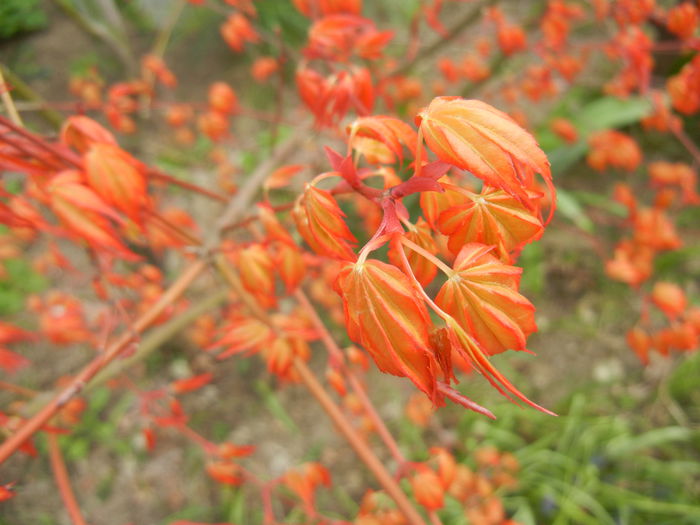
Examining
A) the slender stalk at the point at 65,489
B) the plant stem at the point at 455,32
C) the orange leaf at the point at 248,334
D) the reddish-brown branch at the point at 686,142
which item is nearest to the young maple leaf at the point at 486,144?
the orange leaf at the point at 248,334

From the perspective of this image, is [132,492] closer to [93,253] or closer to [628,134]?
[93,253]

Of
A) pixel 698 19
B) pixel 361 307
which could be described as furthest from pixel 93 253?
pixel 698 19

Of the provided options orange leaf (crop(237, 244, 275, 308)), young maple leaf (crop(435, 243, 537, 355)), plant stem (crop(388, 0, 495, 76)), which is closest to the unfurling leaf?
orange leaf (crop(237, 244, 275, 308))

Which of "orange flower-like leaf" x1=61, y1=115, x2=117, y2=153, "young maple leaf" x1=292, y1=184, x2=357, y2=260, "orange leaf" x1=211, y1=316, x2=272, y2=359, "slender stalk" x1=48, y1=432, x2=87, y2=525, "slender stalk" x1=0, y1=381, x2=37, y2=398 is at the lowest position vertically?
"slender stalk" x1=48, y1=432, x2=87, y2=525

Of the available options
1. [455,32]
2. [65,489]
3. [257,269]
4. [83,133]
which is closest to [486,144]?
[257,269]

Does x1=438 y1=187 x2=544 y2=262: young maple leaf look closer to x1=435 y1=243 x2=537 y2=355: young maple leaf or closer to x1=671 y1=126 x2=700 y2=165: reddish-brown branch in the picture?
x1=435 y1=243 x2=537 y2=355: young maple leaf
